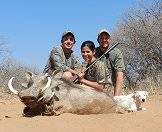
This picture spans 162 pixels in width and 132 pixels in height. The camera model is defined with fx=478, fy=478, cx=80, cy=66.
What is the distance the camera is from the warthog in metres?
6.57

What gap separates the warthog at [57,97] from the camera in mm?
6566

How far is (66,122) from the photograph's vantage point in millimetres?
5973

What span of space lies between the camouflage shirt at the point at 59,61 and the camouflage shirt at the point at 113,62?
644mm

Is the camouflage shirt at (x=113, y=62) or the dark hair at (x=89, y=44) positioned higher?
the dark hair at (x=89, y=44)

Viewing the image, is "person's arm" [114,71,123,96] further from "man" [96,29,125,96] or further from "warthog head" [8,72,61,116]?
"warthog head" [8,72,61,116]

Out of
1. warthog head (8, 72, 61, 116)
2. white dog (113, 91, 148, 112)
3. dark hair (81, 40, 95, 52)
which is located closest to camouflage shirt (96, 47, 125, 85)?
dark hair (81, 40, 95, 52)

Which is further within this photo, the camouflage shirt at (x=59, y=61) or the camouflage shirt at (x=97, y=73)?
the camouflage shirt at (x=97, y=73)

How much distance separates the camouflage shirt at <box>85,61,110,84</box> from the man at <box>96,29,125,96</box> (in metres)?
0.23

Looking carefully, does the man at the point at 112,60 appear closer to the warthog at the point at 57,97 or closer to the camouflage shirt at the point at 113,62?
the camouflage shirt at the point at 113,62

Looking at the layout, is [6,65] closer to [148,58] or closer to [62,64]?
[148,58]

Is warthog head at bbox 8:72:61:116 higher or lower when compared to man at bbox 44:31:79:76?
lower

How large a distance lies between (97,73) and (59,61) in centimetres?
75

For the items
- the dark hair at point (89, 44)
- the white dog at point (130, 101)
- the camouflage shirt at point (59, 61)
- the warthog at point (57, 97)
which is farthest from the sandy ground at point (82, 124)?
the dark hair at point (89, 44)

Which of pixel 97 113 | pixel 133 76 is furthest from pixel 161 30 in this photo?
pixel 97 113
